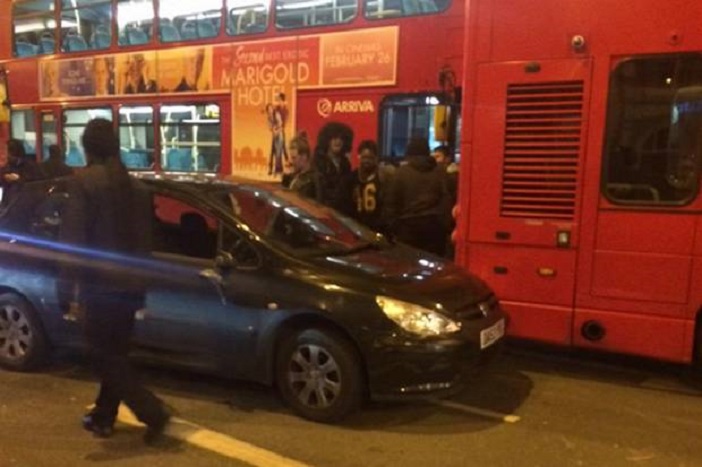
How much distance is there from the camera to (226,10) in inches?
362

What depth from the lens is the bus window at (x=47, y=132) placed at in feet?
38.4

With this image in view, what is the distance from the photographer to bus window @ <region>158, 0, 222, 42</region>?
30.6 ft

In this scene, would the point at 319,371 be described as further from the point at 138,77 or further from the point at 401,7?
the point at 138,77

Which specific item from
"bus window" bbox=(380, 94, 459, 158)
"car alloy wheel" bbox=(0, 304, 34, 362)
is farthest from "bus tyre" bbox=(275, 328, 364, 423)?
"bus window" bbox=(380, 94, 459, 158)

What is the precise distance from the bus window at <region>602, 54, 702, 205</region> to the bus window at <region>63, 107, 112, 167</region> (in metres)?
7.91

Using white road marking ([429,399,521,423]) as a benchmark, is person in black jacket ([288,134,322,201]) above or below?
above

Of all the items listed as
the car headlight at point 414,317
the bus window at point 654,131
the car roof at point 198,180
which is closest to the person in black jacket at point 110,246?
the car roof at point 198,180

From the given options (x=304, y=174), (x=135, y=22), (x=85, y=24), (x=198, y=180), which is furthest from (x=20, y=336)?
(x=85, y=24)

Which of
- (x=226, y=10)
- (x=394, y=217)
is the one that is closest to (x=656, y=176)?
(x=394, y=217)

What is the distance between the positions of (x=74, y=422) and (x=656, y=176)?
13.7 feet

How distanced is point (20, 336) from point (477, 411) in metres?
3.42

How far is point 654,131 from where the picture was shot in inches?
213

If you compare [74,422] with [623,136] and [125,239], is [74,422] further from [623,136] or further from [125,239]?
[623,136]

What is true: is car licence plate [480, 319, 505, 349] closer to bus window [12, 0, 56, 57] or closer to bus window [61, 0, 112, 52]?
bus window [61, 0, 112, 52]
